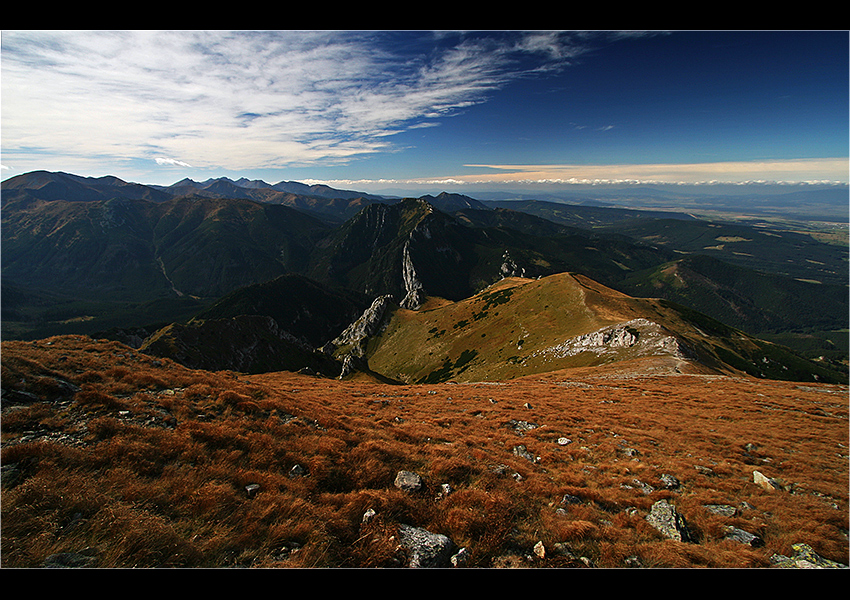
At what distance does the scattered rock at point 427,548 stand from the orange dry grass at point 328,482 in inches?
11.4

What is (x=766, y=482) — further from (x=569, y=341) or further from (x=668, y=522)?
(x=569, y=341)

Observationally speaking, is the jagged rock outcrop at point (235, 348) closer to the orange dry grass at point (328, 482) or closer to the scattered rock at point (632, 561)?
the orange dry grass at point (328, 482)

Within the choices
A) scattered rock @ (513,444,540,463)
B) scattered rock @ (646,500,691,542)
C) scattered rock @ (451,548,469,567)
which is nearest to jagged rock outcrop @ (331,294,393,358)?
scattered rock @ (513,444,540,463)

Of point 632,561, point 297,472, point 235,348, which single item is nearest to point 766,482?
point 632,561

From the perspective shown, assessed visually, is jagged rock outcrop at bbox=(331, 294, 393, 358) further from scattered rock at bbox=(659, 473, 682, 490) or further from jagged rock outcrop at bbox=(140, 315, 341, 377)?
scattered rock at bbox=(659, 473, 682, 490)

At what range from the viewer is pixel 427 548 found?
6023 mm

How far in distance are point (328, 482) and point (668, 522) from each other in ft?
31.9

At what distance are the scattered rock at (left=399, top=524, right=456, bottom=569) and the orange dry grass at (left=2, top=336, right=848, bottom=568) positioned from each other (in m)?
0.29

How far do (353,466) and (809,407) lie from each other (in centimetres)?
4077

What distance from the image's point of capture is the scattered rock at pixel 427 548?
5.94 meters

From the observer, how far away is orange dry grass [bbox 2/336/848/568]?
5.63m

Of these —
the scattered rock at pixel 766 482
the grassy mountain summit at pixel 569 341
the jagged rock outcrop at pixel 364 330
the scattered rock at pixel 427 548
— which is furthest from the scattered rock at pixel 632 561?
the jagged rock outcrop at pixel 364 330

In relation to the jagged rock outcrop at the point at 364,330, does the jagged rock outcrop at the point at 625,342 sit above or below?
above
